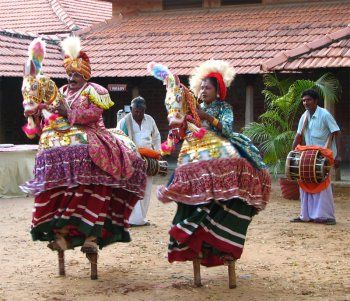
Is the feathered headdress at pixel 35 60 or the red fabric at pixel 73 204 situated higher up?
the feathered headdress at pixel 35 60

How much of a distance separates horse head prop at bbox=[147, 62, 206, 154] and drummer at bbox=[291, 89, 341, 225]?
338 centimetres

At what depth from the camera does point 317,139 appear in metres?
8.99

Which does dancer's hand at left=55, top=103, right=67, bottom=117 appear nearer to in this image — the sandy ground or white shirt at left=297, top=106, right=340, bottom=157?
the sandy ground

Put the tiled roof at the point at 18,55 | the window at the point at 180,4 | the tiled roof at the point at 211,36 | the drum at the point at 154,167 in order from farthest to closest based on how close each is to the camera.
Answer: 1. the window at the point at 180,4
2. the tiled roof at the point at 18,55
3. the tiled roof at the point at 211,36
4. the drum at the point at 154,167

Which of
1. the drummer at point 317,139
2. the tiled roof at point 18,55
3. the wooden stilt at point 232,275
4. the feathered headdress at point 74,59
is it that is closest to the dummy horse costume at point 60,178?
the feathered headdress at point 74,59

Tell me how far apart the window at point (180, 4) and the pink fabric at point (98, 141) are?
12.8 meters

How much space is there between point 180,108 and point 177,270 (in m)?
1.58

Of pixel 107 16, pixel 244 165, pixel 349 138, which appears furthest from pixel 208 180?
pixel 107 16

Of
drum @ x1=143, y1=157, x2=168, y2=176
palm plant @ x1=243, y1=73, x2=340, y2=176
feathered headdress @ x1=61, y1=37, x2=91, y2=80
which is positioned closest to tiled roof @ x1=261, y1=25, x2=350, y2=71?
palm plant @ x1=243, y1=73, x2=340, y2=176

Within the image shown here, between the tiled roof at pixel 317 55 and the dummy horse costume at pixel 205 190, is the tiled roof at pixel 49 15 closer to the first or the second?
the tiled roof at pixel 317 55

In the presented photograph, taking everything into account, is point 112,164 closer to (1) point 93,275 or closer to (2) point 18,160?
(1) point 93,275

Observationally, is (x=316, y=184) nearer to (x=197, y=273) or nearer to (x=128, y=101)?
(x=197, y=273)

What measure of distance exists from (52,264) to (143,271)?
3.03 feet

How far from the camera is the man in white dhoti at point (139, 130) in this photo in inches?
341
